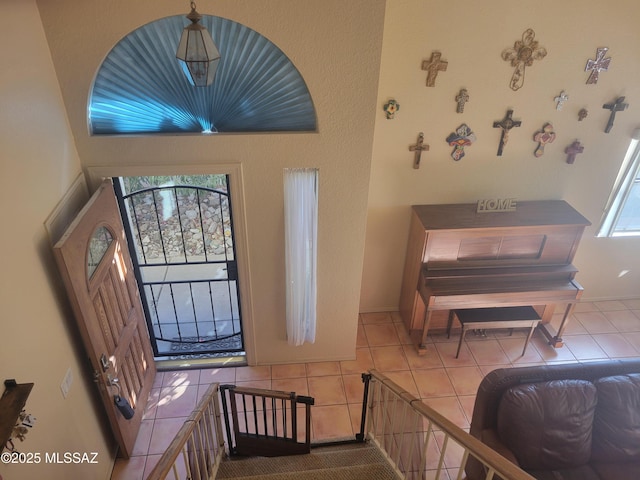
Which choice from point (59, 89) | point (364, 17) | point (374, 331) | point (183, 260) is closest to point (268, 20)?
point (364, 17)

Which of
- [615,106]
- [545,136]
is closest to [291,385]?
[545,136]

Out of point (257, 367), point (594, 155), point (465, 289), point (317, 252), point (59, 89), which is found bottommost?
point (257, 367)

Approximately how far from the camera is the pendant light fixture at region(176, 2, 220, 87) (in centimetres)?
231

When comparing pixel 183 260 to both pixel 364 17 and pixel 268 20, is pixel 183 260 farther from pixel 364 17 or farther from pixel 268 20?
pixel 364 17

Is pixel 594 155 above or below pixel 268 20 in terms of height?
below

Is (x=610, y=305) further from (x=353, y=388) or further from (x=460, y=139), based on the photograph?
(x=353, y=388)

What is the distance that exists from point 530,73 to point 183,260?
3.47 meters

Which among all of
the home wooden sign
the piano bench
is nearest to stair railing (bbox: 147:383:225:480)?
the piano bench

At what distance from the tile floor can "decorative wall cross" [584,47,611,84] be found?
102 inches

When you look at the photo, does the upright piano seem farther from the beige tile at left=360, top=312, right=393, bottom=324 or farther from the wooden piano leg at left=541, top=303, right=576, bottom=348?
the beige tile at left=360, top=312, right=393, bottom=324

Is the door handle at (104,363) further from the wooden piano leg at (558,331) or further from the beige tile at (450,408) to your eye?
the wooden piano leg at (558,331)

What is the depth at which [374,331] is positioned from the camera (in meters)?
4.90

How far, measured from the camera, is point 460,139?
13.5 feet

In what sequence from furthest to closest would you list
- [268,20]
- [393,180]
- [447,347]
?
[447,347]
[393,180]
[268,20]
